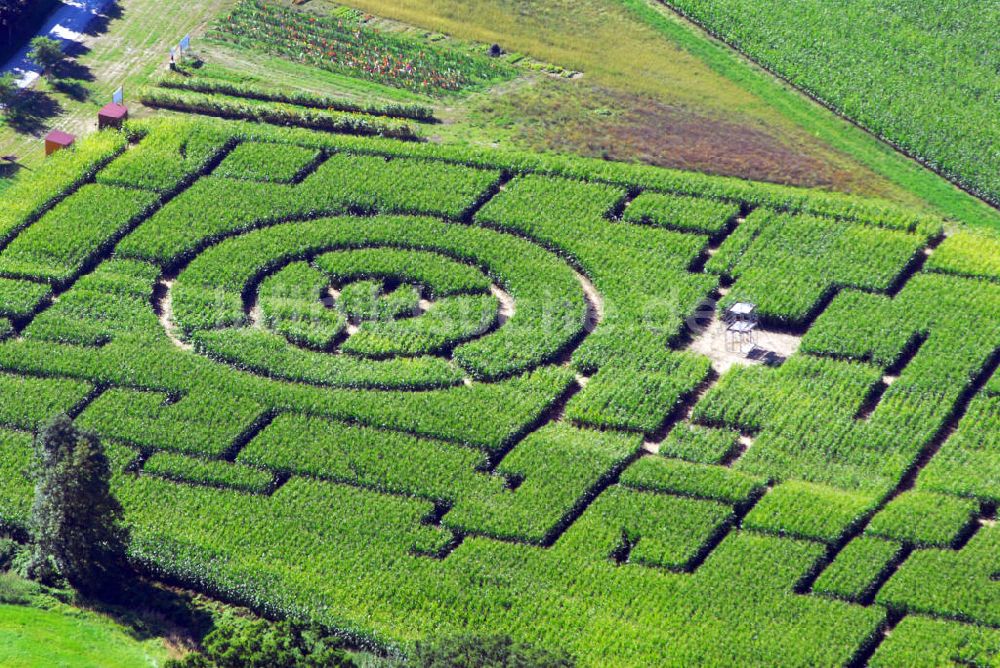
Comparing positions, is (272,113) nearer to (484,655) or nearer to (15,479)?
(15,479)

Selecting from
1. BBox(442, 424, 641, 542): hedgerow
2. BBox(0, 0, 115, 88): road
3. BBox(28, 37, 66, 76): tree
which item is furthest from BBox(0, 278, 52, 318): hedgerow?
BBox(442, 424, 641, 542): hedgerow

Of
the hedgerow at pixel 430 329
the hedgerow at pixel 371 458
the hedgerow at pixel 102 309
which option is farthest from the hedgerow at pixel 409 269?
the hedgerow at pixel 371 458

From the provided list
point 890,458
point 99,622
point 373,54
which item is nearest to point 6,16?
point 373,54

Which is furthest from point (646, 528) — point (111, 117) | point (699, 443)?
point (111, 117)

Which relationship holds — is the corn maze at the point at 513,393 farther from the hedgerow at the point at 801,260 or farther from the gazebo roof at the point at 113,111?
the gazebo roof at the point at 113,111

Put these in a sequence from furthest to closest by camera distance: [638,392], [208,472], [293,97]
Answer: [293,97] < [638,392] < [208,472]

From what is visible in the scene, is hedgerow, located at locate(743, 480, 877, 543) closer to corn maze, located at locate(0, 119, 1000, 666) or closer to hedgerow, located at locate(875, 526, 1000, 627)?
corn maze, located at locate(0, 119, 1000, 666)
